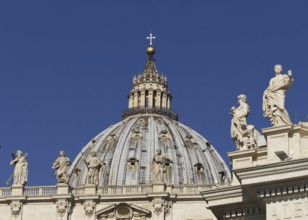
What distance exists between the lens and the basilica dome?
145 meters

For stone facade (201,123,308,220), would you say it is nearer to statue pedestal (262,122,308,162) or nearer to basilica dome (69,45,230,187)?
statue pedestal (262,122,308,162)

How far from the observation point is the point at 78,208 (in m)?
107

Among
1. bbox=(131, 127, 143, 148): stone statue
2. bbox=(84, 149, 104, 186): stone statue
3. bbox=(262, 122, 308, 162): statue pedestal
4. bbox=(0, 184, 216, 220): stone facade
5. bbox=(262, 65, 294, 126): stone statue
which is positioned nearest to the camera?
bbox=(262, 122, 308, 162): statue pedestal

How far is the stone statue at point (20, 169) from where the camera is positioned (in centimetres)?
10088

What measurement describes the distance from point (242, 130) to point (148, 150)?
4351 inches

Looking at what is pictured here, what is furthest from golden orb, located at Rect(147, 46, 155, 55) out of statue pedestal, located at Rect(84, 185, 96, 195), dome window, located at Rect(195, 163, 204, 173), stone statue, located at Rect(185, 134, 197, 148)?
statue pedestal, located at Rect(84, 185, 96, 195)

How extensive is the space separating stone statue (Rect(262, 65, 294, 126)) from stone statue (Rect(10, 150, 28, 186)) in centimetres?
6329

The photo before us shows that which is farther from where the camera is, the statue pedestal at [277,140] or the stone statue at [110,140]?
the stone statue at [110,140]


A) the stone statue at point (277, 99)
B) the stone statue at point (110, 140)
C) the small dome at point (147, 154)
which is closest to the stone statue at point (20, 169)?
the small dome at point (147, 154)

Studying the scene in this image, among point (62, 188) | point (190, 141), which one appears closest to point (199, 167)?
point (190, 141)

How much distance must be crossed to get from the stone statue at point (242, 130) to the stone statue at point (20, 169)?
203ft

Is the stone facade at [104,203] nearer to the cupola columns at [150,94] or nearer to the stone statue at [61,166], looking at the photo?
the stone statue at [61,166]

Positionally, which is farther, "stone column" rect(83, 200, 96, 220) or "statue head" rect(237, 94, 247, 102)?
"stone column" rect(83, 200, 96, 220)

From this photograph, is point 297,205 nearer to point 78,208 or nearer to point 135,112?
point 78,208
